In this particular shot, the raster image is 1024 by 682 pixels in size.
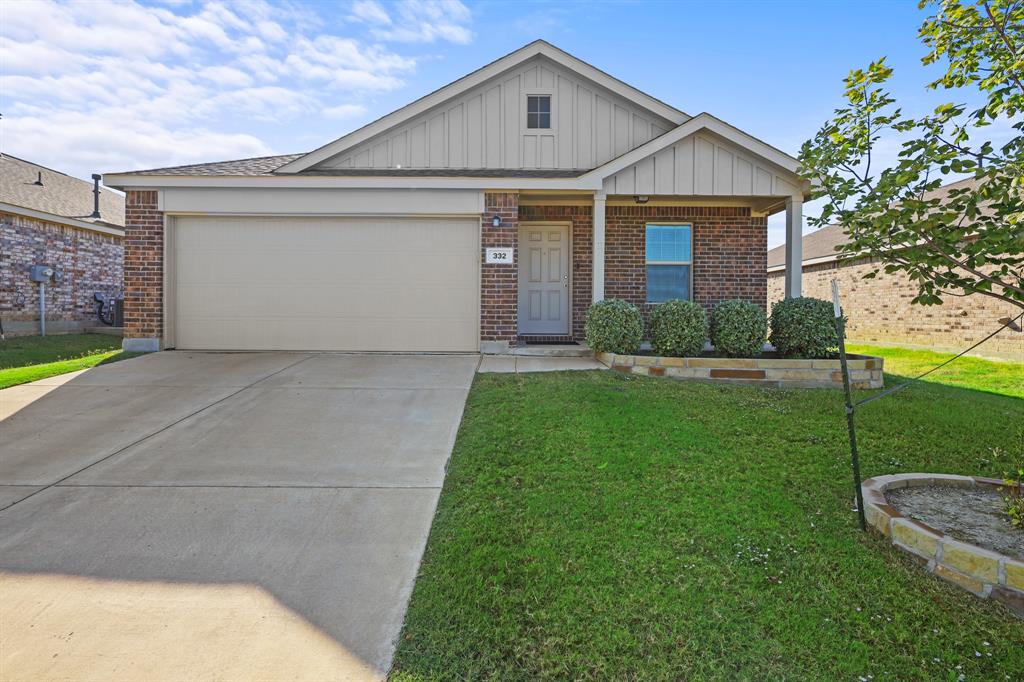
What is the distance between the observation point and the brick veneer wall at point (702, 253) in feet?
32.6

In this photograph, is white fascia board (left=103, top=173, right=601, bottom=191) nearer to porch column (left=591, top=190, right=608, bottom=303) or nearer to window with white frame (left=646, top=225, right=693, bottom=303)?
porch column (left=591, top=190, right=608, bottom=303)

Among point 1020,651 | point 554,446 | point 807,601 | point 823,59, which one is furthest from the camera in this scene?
point 823,59

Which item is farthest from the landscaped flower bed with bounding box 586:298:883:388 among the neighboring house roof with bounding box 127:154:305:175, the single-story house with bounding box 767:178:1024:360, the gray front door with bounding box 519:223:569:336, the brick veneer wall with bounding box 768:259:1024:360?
the neighboring house roof with bounding box 127:154:305:175

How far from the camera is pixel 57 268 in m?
13.0

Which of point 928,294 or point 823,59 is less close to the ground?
point 823,59

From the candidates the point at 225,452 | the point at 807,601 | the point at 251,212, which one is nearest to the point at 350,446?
the point at 225,452

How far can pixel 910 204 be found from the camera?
9.06ft

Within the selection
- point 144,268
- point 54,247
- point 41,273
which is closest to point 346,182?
point 144,268

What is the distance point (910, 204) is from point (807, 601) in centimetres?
209

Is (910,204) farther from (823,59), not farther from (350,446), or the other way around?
(823,59)

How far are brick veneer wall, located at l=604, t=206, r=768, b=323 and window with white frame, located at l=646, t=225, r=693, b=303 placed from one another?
0.38 feet

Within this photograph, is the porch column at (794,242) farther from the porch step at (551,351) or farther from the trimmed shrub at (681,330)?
the porch step at (551,351)

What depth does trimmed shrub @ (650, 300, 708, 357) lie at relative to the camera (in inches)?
284

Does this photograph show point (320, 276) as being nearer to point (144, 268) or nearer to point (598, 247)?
point (144, 268)
